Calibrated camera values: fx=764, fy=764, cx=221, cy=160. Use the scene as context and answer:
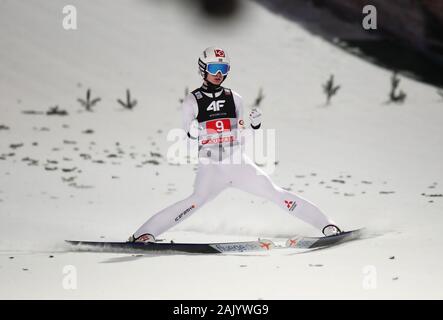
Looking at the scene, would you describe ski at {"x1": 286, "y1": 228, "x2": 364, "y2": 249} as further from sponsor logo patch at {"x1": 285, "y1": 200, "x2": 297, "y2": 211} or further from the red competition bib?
the red competition bib

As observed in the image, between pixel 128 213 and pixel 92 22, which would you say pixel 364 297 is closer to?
pixel 128 213

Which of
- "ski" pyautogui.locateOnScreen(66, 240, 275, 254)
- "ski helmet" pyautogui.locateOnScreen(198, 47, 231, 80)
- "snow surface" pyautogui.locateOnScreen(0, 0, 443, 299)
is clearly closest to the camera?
"snow surface" pyautogui.locateOnScreen(0, 0, 443, 299)

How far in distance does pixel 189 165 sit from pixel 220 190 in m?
6.11

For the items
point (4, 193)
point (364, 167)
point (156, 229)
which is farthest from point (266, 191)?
point (364, 167)

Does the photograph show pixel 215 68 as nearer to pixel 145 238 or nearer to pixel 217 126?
pixel 217 126

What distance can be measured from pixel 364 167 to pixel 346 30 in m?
12.6

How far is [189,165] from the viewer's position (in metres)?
13.2

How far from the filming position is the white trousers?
280 inches

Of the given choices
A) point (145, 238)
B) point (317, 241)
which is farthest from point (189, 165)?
point (317, 241)

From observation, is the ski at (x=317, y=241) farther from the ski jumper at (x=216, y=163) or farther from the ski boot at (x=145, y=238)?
the ski boot at (x=145, y=238)

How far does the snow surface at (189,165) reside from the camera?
6.39 meters

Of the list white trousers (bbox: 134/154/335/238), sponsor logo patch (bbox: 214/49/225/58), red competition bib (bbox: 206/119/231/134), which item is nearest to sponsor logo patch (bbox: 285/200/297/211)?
white trousers (bbox: 134/154/335/238)

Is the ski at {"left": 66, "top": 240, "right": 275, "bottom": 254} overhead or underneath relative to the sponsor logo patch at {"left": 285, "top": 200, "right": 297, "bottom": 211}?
underneath

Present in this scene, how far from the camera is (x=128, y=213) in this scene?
9875 mm
